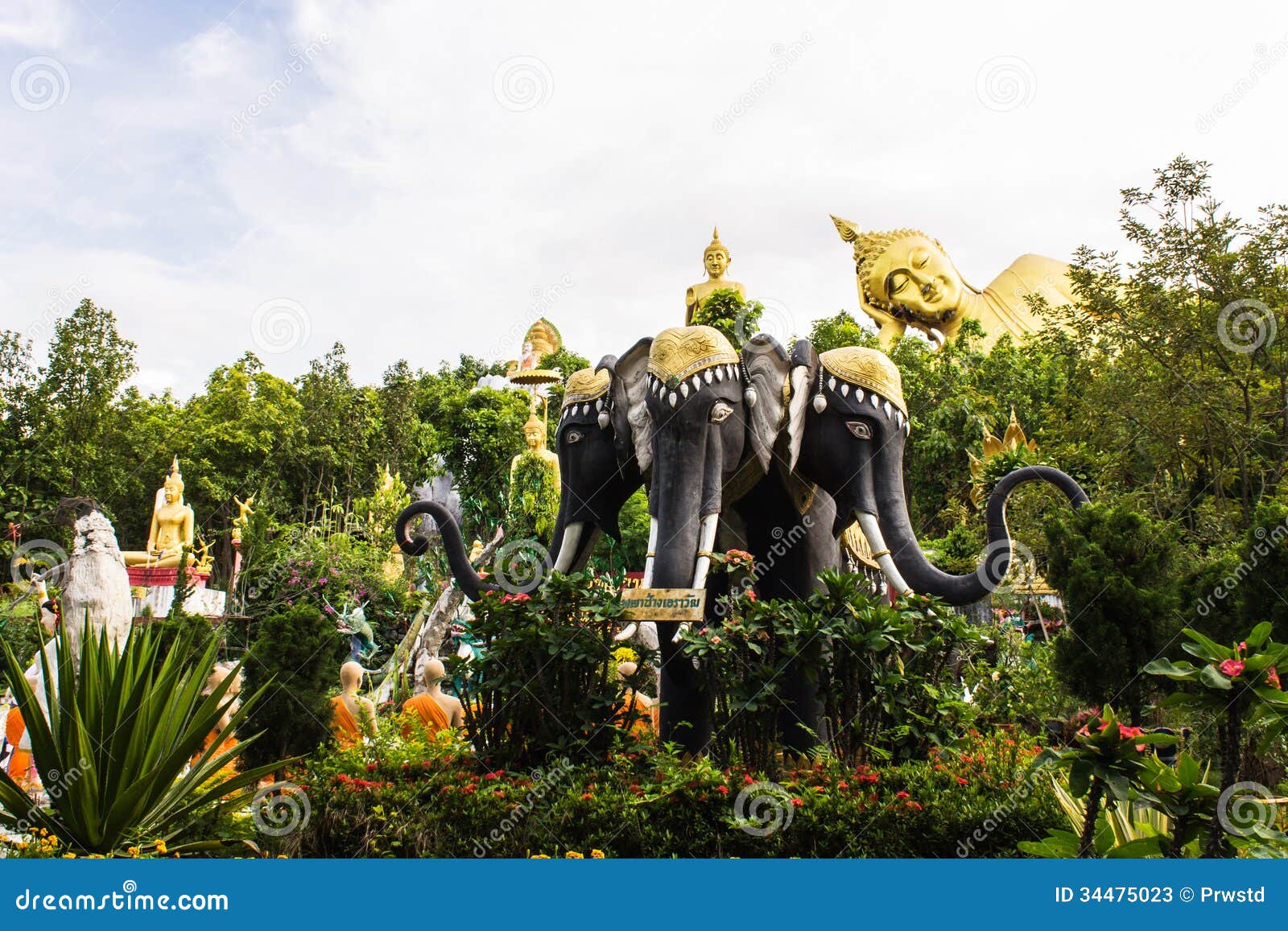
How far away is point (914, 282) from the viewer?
3247cm

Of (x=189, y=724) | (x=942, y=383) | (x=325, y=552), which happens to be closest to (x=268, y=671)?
(x=189, y=724)

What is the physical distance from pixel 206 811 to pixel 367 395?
3195 centimetres

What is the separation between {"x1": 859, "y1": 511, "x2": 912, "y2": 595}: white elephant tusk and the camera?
19.3 ft

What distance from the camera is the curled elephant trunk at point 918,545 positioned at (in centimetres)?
561

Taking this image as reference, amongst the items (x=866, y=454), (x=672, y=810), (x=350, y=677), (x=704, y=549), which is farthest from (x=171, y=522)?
(x=672, y=810)

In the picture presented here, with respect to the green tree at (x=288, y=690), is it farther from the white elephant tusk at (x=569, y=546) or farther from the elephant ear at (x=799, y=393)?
the elephant ear at (x=799, y=393)

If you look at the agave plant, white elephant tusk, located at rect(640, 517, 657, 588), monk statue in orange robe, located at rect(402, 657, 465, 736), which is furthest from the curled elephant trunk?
the agave plant

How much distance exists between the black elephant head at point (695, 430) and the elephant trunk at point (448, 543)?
1.31 m

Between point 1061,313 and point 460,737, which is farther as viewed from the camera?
point 1061,313

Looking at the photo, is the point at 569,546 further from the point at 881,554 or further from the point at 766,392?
the point at 881,554

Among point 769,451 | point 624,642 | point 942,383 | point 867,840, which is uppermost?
point 942,383

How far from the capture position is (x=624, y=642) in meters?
5.64

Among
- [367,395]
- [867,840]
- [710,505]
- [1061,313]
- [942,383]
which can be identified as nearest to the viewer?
[867,840]

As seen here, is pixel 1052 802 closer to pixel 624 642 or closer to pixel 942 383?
pixel 624 642
